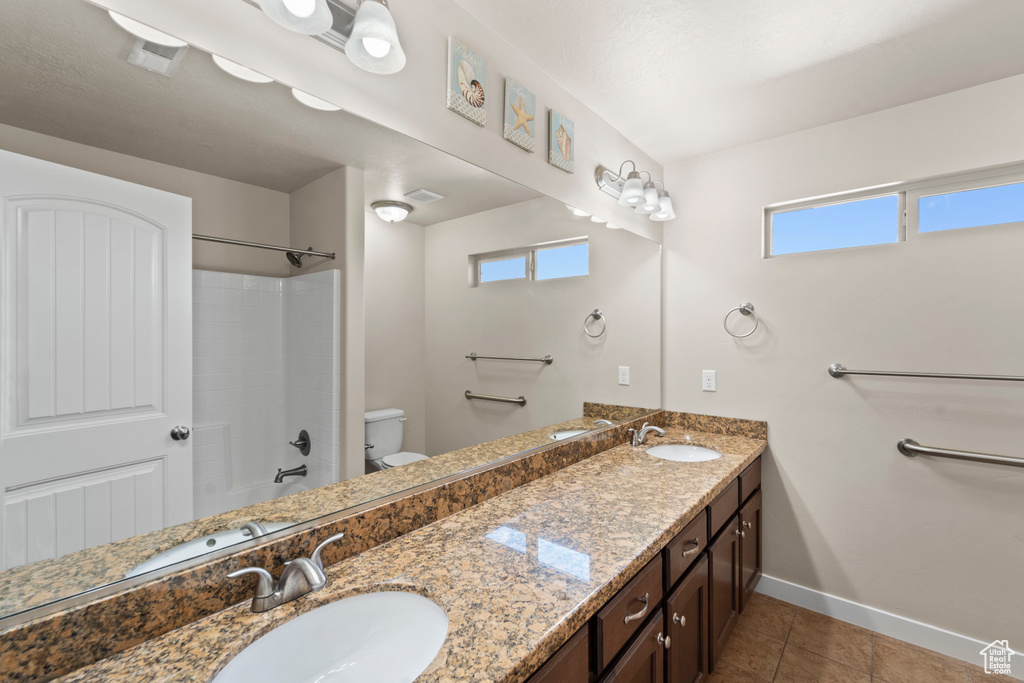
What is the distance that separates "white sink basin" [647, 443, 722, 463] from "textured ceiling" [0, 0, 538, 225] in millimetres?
1760

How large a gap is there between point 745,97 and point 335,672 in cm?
243

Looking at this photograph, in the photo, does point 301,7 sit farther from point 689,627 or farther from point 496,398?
point 689,627

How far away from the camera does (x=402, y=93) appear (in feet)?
3.96

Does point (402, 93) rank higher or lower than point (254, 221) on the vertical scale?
Result: higher

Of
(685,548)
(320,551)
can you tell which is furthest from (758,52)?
(320,551)

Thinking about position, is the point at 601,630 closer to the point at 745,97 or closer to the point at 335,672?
the point at 335,672

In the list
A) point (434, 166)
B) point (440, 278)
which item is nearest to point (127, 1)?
point (434, 166)

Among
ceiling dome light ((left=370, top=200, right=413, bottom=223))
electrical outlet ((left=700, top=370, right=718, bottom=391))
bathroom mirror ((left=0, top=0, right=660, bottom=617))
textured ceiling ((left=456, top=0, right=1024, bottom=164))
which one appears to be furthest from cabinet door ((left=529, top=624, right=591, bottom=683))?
electrical outlet ((left=700, top=370, right=718, bottom=391))

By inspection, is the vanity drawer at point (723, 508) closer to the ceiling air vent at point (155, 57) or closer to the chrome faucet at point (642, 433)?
the chrome faucet at point (642, 433)

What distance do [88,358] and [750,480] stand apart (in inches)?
95.6

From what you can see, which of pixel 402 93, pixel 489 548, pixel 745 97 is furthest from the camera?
pixel 745 97

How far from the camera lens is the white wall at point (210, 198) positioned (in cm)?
65

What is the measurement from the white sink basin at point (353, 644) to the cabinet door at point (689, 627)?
0.79 metres

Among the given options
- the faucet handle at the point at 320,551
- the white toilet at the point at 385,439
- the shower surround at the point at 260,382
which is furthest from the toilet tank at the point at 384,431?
the faucet handle at the point at 320,551
